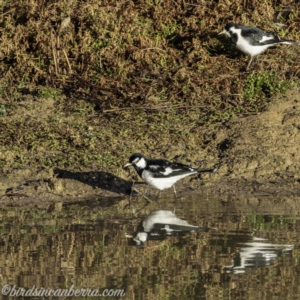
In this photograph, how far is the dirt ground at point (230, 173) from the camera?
1013 cm

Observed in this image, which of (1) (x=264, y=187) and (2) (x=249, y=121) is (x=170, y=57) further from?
(1) (x=264, y=187)

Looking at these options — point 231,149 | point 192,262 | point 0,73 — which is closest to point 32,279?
point 192,262

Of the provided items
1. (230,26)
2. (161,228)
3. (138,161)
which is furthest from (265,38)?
(161,228)

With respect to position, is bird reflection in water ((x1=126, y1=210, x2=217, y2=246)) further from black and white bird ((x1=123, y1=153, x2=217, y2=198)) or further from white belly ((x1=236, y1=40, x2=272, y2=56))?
white belly ((x1=236, y1=40, x2=272, y2=56))

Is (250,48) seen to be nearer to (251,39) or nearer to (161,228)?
(251,39)

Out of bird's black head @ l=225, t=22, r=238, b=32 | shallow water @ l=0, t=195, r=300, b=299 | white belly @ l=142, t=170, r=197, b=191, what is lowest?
shallow water @ l=0, t=195, r=300, b=299

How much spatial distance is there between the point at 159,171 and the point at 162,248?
7.27 ft

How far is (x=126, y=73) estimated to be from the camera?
1226 centimetres

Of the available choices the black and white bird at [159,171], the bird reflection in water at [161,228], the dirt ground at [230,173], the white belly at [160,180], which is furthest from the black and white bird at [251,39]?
the bird reflection in water at [161,228]

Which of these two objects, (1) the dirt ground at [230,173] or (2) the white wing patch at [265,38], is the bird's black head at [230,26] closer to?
(2) the white wing patch at [265,38]

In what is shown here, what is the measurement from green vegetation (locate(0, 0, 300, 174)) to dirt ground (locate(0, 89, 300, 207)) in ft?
0.89

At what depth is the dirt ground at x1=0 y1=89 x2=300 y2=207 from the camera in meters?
10.1

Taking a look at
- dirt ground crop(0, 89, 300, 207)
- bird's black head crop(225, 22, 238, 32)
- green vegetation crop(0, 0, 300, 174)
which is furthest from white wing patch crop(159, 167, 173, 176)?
bird's black head crop(225, 22, 238, 32)

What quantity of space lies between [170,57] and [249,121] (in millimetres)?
1709
